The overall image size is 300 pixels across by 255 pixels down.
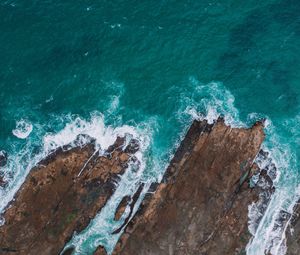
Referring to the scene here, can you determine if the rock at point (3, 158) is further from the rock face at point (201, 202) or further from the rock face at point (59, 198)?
the rock face at point (201, 202)

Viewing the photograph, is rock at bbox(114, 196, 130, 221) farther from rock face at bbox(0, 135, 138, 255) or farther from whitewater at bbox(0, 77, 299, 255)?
rock face at bbox(0, 135, 138, 255)

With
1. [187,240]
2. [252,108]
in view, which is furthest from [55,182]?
[252,108]

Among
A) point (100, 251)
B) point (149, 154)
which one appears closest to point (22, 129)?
point (149, 154)

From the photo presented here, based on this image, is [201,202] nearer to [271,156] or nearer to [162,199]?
[162,199]

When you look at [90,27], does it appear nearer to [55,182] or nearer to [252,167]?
[55,182]

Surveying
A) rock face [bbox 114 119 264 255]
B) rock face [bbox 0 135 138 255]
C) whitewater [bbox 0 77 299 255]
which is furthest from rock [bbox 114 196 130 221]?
rock face [bbox 0 135 138 255]

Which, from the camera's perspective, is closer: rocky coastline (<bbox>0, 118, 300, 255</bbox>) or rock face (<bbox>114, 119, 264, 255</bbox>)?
rocky coastline (<bbox>0, 118, 300, 255</bbox>)
